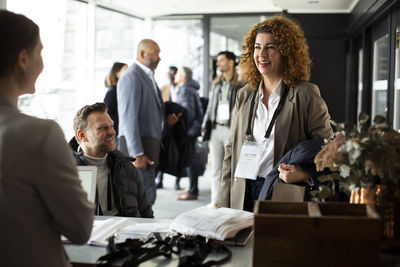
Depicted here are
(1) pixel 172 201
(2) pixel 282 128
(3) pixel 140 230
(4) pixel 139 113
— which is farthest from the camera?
(1) pixel 172 201

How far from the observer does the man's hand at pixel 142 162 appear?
4117 millimetres

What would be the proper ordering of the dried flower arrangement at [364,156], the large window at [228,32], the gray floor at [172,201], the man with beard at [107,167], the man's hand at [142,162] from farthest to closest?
the large window at [228,32] → the gray floor at [172,201] → the man's hand at [142,162] → the man with beard at [107,167] → the dried flower arrangement at [364,156]

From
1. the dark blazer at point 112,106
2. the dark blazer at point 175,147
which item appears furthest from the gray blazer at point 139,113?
the dark blazer at point 112,106

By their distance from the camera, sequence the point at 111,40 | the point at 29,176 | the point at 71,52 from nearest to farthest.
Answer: the point at 29,176, the point at 71,52, the point at 111,40

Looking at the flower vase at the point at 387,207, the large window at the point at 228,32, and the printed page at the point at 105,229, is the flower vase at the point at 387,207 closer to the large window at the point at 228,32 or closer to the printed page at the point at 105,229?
the printed page at the point at 105,229

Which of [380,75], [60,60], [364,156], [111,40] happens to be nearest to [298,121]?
[364,156]

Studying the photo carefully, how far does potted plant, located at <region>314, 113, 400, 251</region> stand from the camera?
1502 mm

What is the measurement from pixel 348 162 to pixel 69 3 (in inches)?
269

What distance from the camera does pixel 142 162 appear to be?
4137mm

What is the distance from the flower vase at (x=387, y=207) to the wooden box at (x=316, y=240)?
6.1 inches

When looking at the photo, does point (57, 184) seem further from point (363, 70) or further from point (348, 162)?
point (363, 70)

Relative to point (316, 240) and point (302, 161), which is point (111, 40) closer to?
point (302, 161)

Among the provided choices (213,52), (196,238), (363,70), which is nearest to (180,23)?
(213,52)

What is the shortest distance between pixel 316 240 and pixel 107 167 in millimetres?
1583
